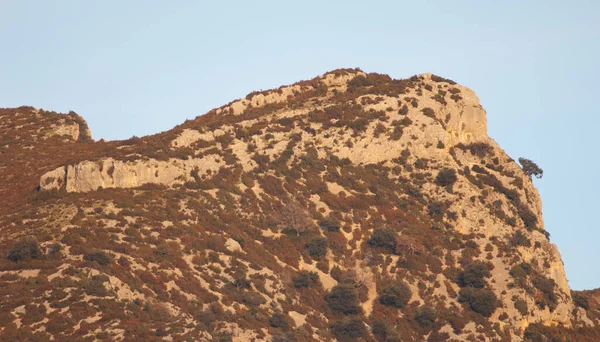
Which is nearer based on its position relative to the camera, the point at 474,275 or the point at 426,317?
the point at 426,317

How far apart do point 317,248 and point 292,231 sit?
13.3 ft

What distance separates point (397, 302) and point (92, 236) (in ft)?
96.2

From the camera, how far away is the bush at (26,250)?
100062 millimetres

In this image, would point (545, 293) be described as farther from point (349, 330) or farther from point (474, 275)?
point (349, 330)

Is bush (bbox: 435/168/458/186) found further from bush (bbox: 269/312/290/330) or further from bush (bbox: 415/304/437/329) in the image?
bush (bbox: 269/312/290/330)

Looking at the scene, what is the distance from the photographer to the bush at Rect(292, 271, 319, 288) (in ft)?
357

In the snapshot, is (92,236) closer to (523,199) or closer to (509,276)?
(509,276)

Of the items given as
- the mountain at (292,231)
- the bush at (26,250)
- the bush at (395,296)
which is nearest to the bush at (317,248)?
the mountain at (292,231)

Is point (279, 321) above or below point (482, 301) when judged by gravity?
below

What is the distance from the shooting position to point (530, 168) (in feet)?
442

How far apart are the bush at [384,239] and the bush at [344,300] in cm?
798

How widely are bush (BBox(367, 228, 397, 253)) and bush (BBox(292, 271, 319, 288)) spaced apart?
8.09m

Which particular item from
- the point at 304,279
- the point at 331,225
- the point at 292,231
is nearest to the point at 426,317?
the point at 304,279

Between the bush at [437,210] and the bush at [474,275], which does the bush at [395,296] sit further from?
the bush at [437,210]
